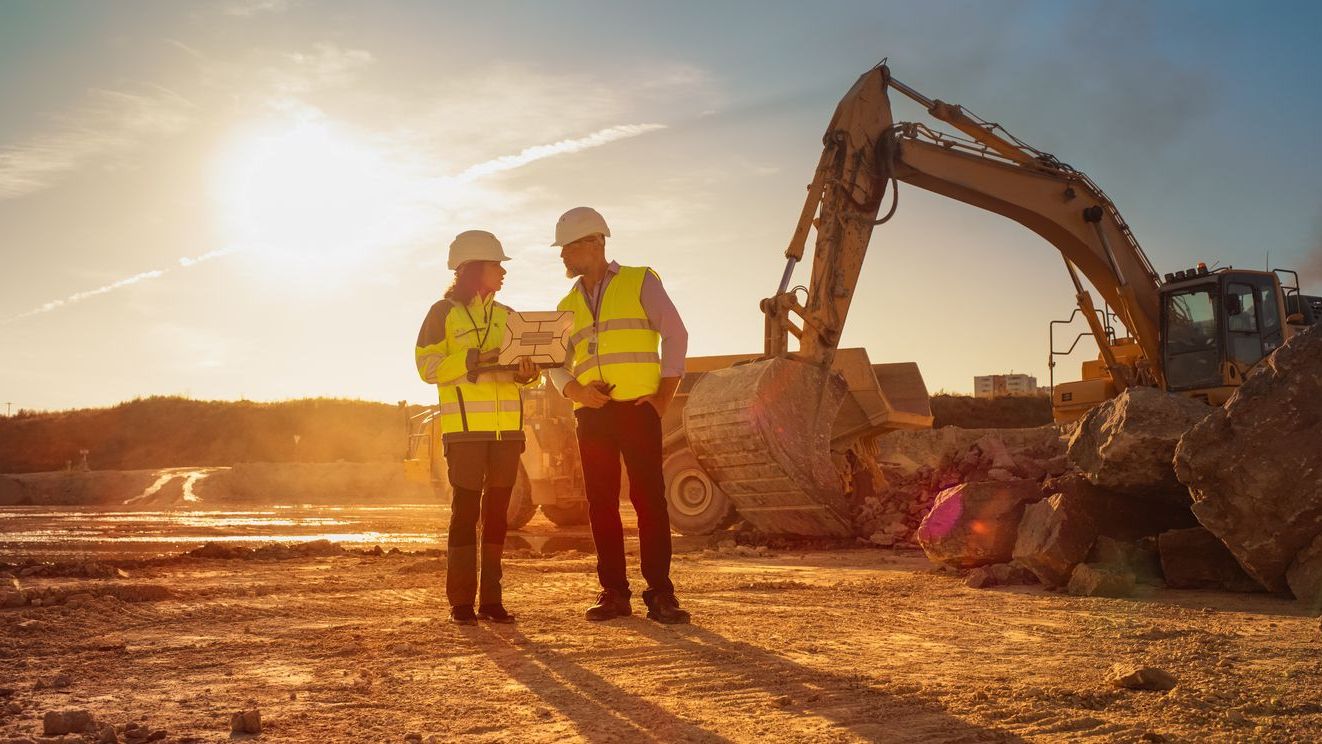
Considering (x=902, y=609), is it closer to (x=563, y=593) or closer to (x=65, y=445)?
(x=563, y=593)

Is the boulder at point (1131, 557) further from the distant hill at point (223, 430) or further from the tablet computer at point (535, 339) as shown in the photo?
Answer: the distant hill at point (223, 430)

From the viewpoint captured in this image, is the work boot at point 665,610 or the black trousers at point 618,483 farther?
the black trousers at point 618,483

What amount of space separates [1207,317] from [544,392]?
8159mm

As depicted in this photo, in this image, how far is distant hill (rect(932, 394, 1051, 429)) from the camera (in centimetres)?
4359

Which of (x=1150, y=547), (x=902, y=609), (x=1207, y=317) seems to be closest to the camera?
(x=902, y=609)

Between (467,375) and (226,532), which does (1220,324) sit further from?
(226,532)

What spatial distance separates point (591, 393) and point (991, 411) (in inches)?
1629

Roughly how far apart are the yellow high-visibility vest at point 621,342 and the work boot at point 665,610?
3.50 feet

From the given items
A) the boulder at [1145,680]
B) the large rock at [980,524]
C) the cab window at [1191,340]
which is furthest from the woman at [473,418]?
the cab window at [1191,340]

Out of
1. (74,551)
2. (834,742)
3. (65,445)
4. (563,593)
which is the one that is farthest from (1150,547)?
(65,445)

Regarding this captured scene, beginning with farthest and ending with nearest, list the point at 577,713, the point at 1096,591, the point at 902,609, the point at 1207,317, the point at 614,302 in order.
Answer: the point at 1207,317
the point at 1096,591
the point at 902,609
the point at 614,302
the point at 577,713

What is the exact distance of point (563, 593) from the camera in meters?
7.14

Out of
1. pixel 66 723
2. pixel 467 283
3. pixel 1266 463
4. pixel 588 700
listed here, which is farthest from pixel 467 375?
pixel 1266 463

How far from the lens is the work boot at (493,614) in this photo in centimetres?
577
